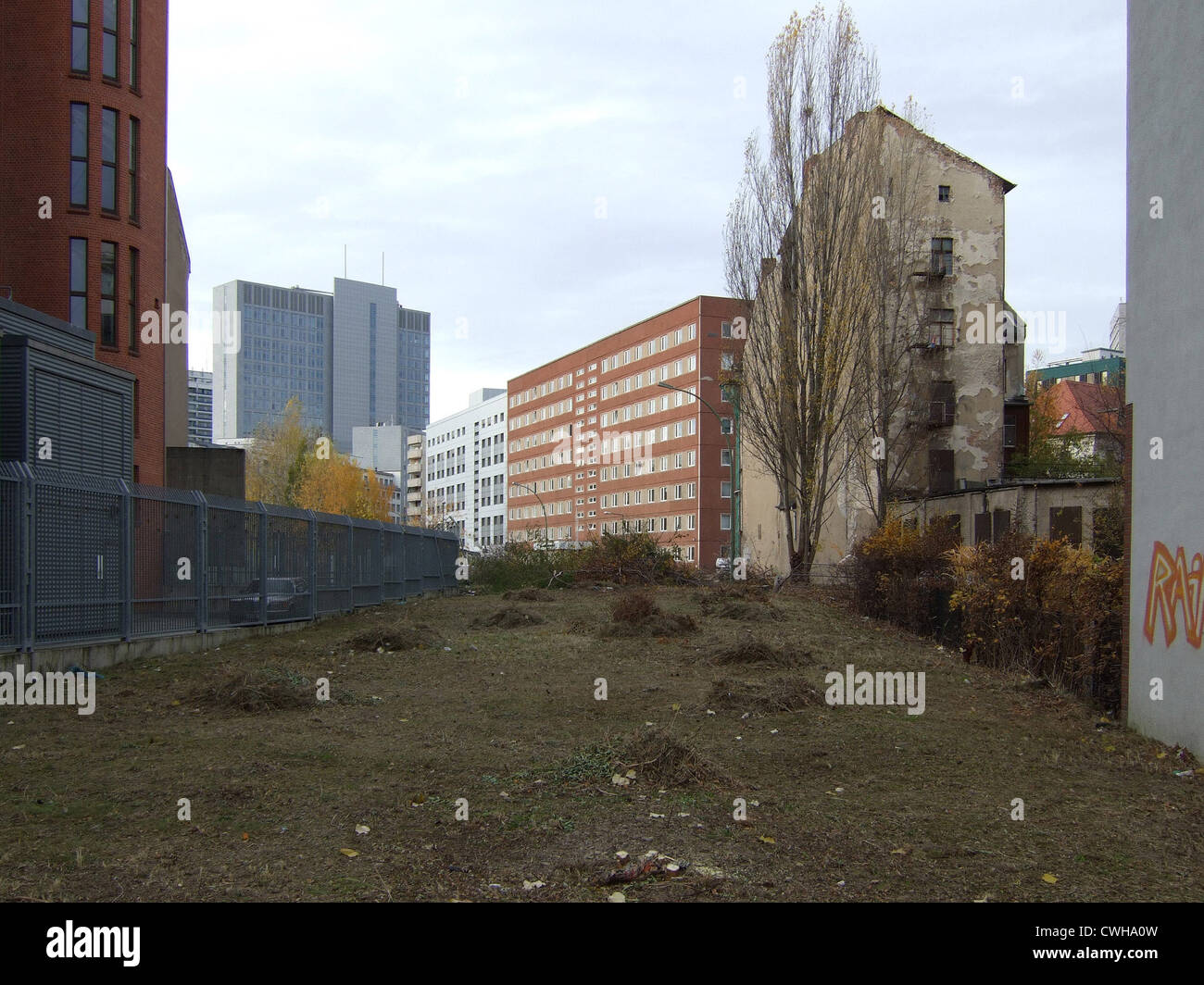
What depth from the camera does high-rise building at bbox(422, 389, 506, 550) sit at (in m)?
128

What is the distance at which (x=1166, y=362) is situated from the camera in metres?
8.90

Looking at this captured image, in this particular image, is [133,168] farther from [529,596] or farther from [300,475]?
[300,475]

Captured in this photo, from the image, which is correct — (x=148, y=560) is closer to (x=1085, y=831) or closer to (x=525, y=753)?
(x=525, y=753)

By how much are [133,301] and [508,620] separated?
50.7 ft

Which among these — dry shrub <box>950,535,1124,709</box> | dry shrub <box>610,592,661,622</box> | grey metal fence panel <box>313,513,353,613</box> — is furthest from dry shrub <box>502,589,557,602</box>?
dry shrub <box>950,535,1124,709</box>

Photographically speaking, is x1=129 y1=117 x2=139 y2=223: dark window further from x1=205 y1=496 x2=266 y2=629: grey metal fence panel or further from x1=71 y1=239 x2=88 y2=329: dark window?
x1=205 y1=496 x2=266 y2=629: grey metal fence panel

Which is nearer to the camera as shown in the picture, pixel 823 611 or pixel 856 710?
pixel 856 710

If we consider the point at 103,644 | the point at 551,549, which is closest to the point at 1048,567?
the point at 103,644

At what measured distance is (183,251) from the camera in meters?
44.6

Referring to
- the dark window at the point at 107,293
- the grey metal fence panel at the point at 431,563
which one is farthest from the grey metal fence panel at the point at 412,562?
the dark window at the point at 107,293

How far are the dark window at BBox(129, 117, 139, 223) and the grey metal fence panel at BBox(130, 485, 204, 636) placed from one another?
15901 mm

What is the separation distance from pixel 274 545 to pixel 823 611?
1131cm

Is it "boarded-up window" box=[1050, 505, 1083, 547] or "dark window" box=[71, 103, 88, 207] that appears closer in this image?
"boarded-up window" box=[1050, 505, 1083, 547]
